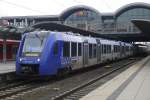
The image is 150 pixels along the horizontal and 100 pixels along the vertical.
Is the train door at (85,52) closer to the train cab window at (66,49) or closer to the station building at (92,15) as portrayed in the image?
the train cab window at (66,49)

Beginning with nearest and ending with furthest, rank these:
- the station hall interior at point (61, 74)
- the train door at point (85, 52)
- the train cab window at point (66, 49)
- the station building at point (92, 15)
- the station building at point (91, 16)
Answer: the station hall interior at point (61, 74) < the train cab window at point (66, 49) < the train door at point (85, 52) < the station building at point (91, 16) < the station building at point (92, 15)

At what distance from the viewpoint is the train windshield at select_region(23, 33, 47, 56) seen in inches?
894

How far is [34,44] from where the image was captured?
23156 millimetres

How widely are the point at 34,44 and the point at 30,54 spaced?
2.46 feet

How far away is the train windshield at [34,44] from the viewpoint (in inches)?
894

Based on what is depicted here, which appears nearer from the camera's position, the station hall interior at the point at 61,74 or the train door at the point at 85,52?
the station hall interior at the point at 61,74

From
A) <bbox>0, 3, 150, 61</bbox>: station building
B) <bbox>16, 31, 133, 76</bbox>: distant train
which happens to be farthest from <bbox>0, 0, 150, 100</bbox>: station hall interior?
<bbox>0, 3, 150, 61</bbox>: station building

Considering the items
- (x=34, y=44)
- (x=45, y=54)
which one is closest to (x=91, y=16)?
(x=34, y=44)

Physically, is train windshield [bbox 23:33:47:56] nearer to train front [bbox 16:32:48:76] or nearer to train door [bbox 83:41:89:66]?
train front [bbox 16:32:48:76]

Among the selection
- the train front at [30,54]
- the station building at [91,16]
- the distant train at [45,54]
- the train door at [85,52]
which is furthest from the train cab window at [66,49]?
the station building at [91,16]

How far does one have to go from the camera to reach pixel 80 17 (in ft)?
374

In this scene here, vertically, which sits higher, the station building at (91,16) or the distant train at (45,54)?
the station building at (91,16)

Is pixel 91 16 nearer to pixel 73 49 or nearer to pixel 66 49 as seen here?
pixel 73 49

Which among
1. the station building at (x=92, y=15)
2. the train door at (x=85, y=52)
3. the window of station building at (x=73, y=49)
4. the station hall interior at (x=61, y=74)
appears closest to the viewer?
the station hall interior at (x=61, y=74)
